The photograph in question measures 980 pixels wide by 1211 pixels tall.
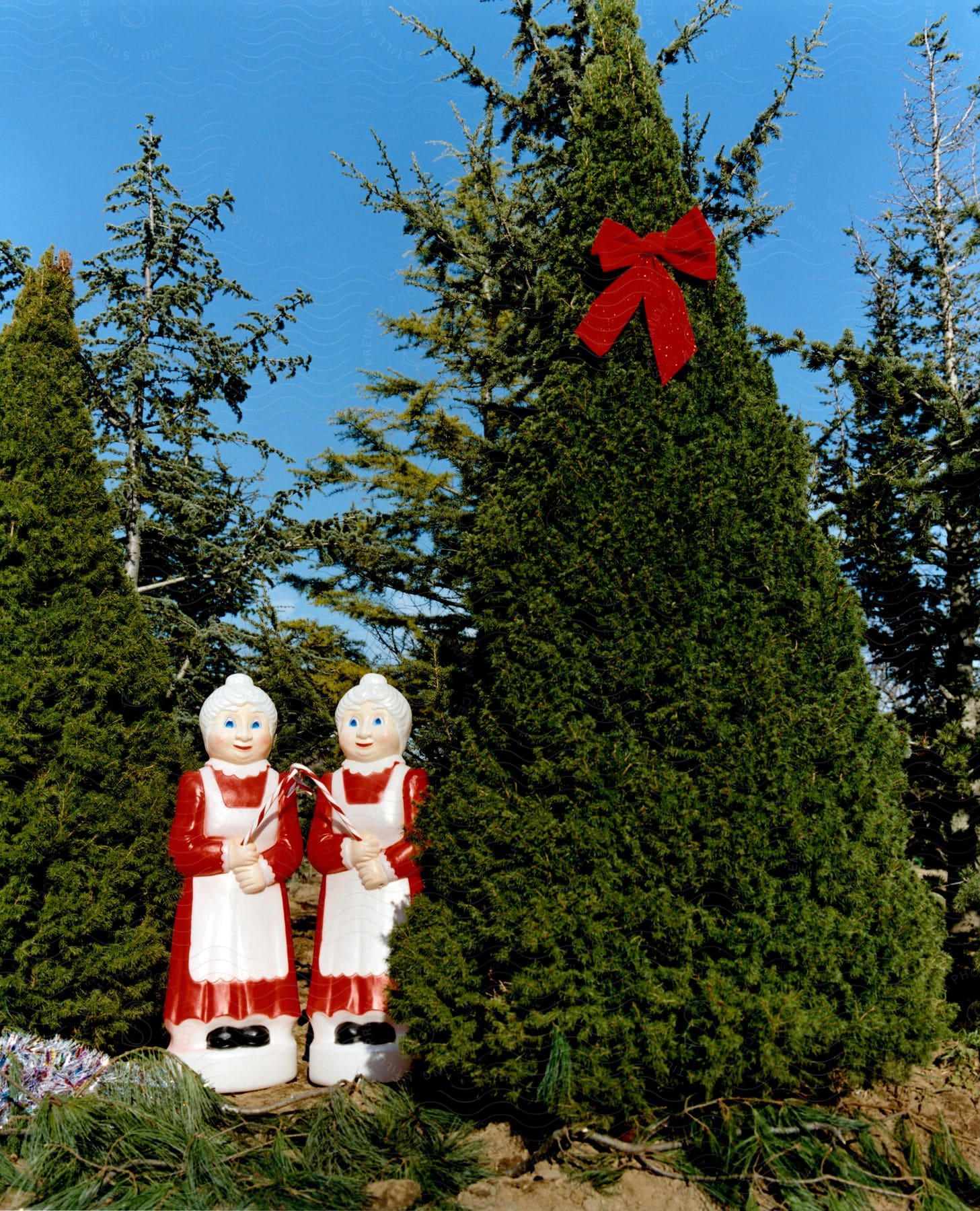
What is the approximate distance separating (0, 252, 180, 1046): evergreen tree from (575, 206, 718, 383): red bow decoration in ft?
9.60

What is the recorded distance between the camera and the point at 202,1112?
3.34 meters

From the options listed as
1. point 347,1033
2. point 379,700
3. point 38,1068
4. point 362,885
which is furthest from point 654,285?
point 38,1068

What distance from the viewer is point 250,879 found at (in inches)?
171

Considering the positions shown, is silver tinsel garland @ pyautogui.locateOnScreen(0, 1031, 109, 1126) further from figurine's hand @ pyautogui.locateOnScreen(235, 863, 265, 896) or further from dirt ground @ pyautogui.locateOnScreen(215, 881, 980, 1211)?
figurine's hand @ pyautogui.locateOnScreen(235, 863, 265, 896)

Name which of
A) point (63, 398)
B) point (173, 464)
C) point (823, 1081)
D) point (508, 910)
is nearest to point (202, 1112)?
point (508, 910)

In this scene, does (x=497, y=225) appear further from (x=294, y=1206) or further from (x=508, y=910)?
(x=294, y=1206)

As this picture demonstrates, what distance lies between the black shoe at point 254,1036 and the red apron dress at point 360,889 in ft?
0.77

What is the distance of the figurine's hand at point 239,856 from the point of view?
4.34 metres

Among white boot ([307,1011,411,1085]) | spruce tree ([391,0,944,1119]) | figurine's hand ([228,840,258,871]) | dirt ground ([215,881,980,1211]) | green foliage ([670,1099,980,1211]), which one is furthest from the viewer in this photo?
figurine's hand ([228,840,258,871])

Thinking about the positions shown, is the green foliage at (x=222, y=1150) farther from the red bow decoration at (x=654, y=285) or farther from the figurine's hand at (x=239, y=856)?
the red bow decoration at (x=654, y=285)

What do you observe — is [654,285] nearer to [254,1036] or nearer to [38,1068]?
[254,1036]

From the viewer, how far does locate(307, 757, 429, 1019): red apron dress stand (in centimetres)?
424

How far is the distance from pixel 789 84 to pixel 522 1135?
7017mm

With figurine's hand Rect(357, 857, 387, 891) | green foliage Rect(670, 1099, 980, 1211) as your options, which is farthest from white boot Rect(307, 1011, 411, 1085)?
green foliage Rect(670, 1099, 980, 1211)
